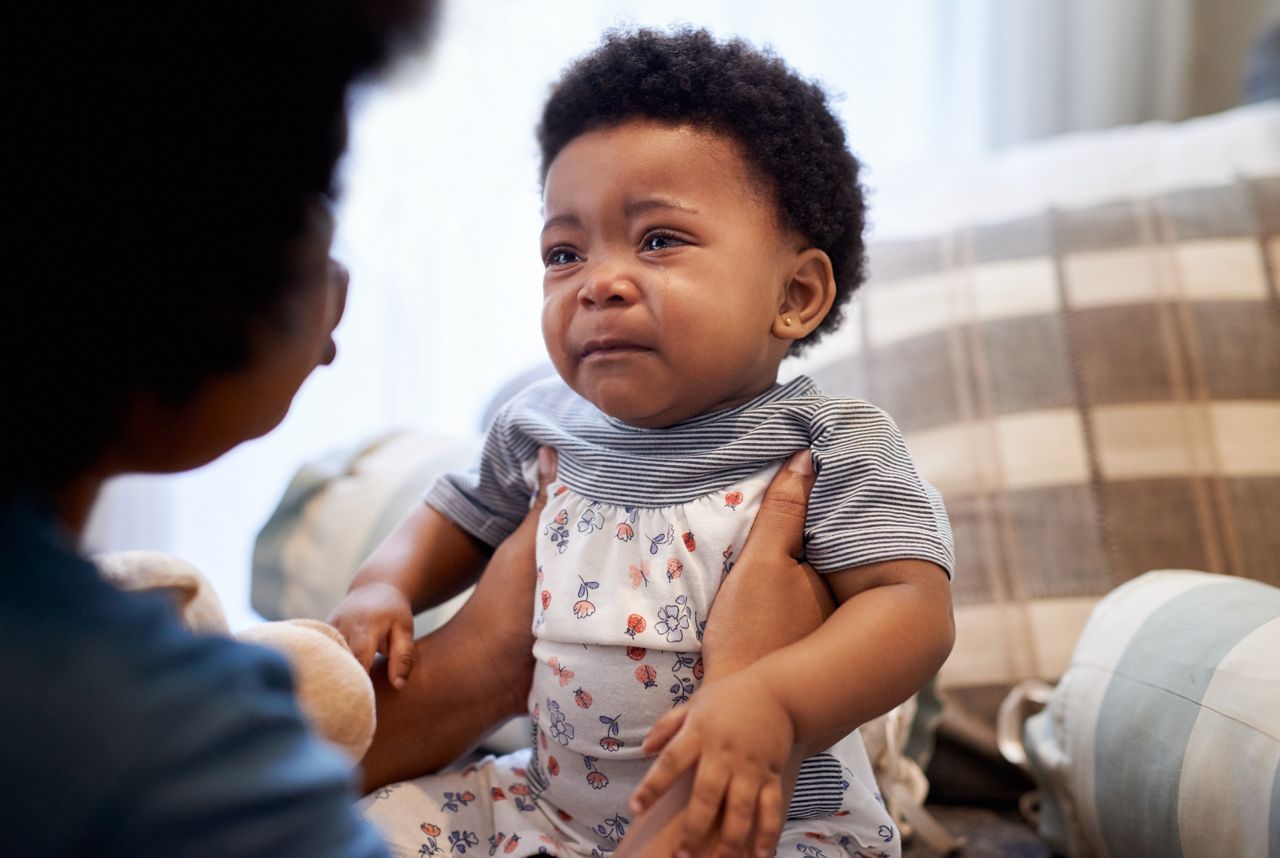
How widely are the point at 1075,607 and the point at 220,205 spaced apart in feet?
3.13

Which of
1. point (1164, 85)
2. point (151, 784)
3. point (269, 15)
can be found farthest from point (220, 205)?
point (1164, 85)

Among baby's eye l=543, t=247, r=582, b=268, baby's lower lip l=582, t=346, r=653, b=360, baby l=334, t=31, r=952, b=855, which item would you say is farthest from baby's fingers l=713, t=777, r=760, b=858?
baby's eye l=543, t=247, r=582, b=268

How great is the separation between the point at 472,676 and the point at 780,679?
1.15ft

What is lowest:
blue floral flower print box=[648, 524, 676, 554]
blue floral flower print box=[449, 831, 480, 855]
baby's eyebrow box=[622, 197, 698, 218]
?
blue floral flower print box=[449, 831, 480, 855]

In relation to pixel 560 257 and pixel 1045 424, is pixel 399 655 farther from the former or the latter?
pixel 1045 424

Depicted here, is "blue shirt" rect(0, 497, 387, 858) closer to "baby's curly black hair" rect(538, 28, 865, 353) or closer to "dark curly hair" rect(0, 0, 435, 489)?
"dark curly hair" rect(0, 0, 435, 489)

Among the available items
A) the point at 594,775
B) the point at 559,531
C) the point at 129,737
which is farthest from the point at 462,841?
the point at 129,737

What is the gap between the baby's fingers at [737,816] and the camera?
0.61m

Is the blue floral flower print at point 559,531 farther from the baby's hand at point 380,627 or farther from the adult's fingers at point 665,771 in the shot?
the adult's fingers at point 665,771

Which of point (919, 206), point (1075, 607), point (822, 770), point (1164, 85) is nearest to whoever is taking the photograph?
point (822, 770)

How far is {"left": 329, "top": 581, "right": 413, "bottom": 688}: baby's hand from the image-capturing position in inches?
34.2

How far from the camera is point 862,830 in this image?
0.79 metres

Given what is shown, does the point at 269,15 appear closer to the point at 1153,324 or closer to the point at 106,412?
the point at 106,412

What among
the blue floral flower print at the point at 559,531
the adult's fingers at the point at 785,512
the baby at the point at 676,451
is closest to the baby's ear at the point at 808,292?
the baby at the point at 676,451
